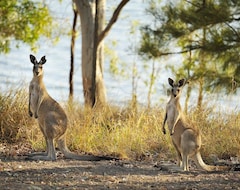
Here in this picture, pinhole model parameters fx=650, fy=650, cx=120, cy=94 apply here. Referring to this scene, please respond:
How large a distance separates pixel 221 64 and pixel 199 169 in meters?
6.19

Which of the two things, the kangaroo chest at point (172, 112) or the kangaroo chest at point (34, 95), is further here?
the kangaroo chest at point (34, 95)

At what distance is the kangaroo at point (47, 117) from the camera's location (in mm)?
6602

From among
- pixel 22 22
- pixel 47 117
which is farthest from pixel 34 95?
pixel 22 22

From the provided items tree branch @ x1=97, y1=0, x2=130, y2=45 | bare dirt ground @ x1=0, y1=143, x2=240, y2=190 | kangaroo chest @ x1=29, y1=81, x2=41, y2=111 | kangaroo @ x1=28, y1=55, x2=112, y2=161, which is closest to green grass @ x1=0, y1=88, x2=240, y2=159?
kangaroo @ x1=28, y1=55, x2=112, y2=161

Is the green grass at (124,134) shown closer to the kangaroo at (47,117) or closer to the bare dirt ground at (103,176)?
the kangaroo at (47,117)

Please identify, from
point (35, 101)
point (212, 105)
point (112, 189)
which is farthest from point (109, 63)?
point (112, 189)

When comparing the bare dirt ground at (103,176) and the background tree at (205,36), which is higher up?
the background tree at (205,36)

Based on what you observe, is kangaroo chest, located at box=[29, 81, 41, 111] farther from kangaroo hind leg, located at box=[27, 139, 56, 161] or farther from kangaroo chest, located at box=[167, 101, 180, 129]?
kangaroo chest, located at box=[167, 101, 180, 129]

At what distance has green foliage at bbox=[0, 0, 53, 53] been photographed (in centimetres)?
1351

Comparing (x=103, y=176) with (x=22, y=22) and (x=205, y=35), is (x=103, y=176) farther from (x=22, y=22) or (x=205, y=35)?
(x=22, y=22)

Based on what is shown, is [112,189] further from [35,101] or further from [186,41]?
[186,41]

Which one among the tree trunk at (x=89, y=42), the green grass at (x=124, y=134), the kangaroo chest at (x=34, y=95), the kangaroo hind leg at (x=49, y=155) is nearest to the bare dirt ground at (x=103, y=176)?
the kangaroo hind leg at (x=49, y=155)

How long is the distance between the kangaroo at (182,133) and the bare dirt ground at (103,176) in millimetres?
120

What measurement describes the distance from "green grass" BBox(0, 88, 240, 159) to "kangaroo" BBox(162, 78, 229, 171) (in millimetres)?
1106
